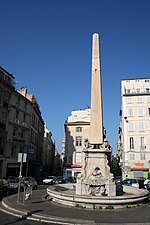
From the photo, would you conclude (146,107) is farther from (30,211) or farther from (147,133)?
(30,211)

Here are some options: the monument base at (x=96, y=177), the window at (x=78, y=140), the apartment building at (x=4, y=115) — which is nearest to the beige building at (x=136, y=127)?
the window at (x=78, y=140)

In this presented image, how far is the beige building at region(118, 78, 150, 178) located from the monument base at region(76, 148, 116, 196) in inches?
1128

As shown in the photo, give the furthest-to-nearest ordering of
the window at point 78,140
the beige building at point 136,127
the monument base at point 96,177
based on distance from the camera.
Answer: the window at point 78,140 → the beige building at point 136,127 → the monument base at point 96,177

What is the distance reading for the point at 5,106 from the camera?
3216cm

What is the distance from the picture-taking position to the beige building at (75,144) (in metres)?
46.2

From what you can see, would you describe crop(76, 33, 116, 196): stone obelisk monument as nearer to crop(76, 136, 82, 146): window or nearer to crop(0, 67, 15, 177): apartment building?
crop(0, 67, 15, 177): apartment building

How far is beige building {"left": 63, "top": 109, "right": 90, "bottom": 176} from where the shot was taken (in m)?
46.2

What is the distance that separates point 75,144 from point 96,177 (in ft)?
118

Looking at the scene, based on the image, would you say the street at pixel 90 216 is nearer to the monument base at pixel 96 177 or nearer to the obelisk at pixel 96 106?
the monument base at pixel 96 177

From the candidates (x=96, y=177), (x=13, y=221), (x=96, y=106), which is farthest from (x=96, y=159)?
(x=13, y=221)

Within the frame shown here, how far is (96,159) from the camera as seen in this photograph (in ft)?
41.4

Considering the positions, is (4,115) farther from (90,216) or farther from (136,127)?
(90,216)

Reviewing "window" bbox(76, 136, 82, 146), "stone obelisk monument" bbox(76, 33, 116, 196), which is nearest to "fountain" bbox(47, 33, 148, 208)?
"stone obelisk monument" bbox(76, 33, 116, 196)

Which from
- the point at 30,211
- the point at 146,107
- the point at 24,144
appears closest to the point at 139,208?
the point at 30,211
